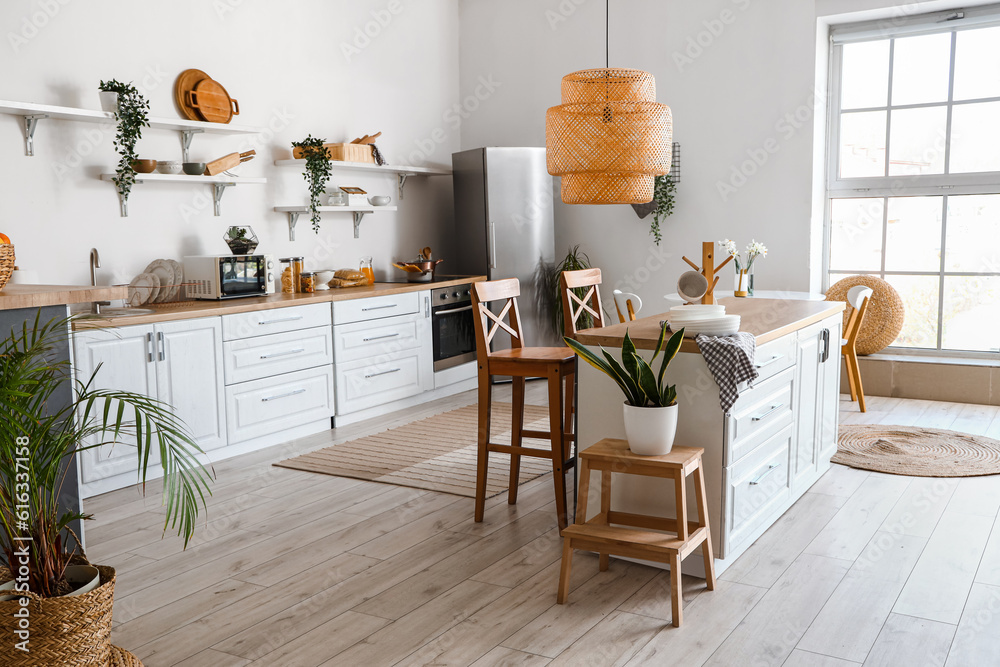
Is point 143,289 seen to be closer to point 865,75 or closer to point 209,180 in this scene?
point 209,180

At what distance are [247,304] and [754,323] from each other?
2.69 m

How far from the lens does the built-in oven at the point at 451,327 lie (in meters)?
6.02

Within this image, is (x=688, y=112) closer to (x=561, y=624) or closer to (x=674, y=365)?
(x=674, y=365)

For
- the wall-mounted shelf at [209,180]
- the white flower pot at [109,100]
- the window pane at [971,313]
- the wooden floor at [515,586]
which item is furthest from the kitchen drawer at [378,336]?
the window pane at [971,313]

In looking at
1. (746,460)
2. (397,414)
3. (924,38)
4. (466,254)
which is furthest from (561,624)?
(924,38)

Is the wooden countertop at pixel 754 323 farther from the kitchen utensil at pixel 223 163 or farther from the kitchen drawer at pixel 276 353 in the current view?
the kitchen utensil at pixel 223 163

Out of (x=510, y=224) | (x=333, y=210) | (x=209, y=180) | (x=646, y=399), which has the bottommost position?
(x=646, y=399)

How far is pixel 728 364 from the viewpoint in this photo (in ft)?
8.98

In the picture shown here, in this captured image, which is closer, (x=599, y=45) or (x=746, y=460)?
(x=746, y=460)

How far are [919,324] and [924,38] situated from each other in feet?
6.49

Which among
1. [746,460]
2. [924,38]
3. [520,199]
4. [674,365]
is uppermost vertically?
[924,38]

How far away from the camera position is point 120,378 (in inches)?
155

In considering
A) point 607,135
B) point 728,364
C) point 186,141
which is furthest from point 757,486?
point 186,141

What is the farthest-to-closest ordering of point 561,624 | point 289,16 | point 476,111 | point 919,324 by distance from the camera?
1. point 476,111
2. point 919,324
3. point 289,16
4. point 561,624
